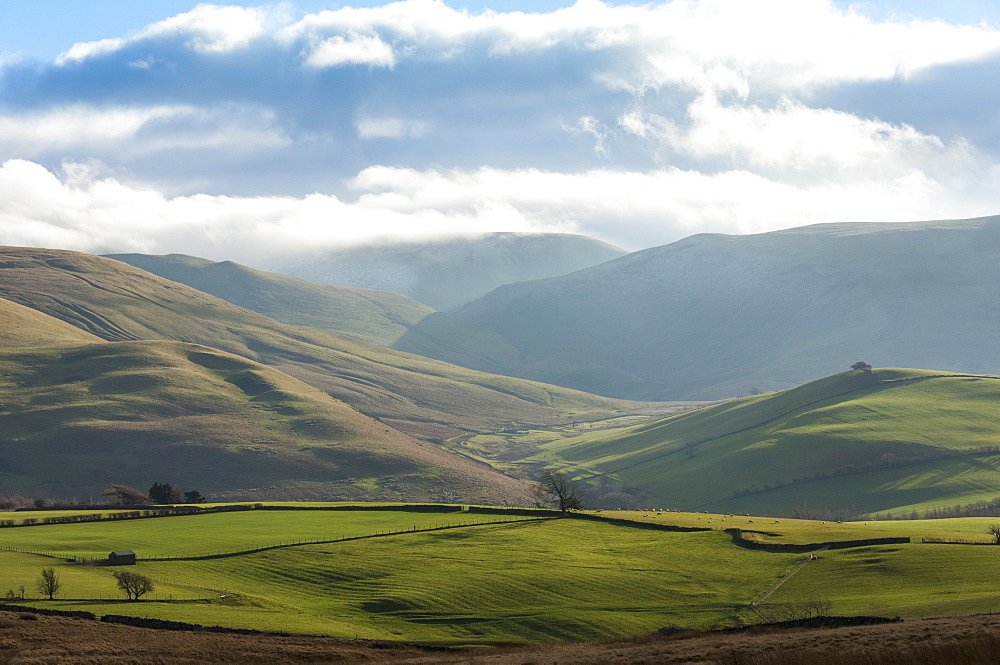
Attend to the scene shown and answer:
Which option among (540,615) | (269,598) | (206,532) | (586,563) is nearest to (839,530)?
(586,563)

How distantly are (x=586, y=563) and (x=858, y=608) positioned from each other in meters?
27.2

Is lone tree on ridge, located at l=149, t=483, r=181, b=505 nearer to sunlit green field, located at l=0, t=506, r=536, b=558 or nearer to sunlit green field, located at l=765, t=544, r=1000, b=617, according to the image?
sunlit green field, located at l=0, t=506, r=536, b=558

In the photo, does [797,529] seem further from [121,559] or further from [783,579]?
[121,559]

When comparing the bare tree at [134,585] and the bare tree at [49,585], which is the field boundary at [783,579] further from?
the bare tree at [49,585]

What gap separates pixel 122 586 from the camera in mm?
68438

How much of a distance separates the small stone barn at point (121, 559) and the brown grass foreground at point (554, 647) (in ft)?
80.2

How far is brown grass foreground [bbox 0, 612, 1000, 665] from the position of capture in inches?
1644

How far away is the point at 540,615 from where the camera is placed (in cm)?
7081

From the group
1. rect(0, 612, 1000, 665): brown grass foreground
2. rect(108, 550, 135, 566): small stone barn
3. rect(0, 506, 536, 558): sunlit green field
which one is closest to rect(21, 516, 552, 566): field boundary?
rect(108, 550, 135, 566): small stone barn

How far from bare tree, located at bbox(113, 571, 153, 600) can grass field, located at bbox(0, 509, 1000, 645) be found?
1326mm

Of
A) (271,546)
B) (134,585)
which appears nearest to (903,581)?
(271,546)

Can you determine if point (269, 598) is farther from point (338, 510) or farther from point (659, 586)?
point (338, 510)

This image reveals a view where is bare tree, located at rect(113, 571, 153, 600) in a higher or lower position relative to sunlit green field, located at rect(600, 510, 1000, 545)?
higher

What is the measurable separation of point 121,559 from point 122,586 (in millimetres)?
15766
